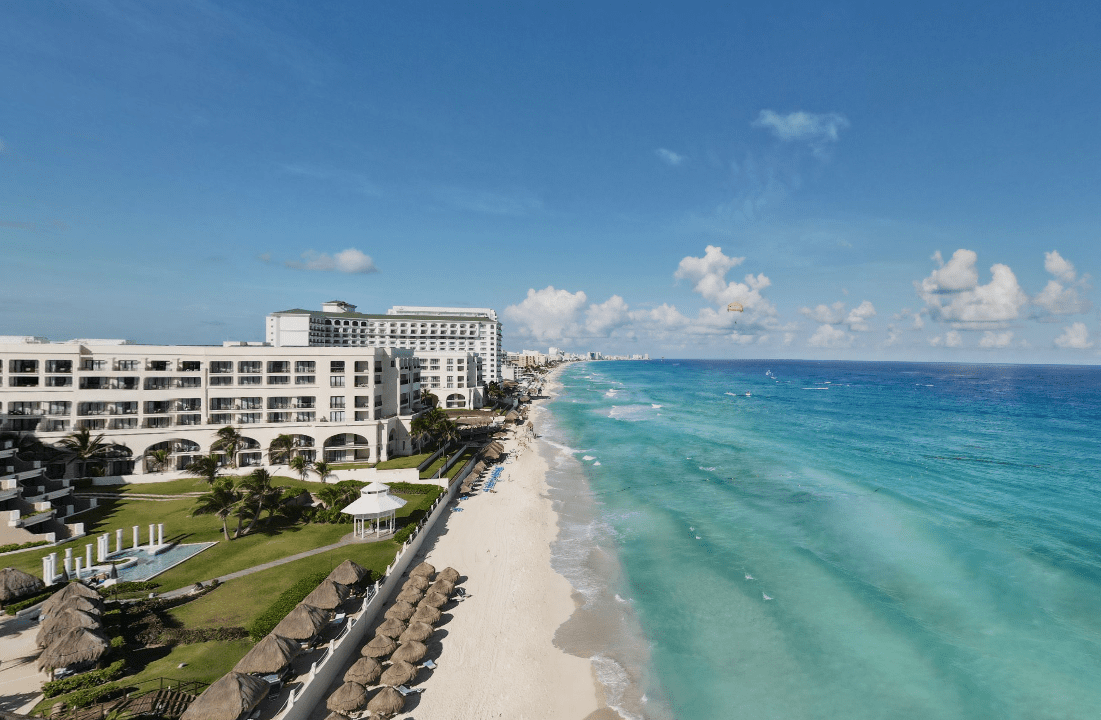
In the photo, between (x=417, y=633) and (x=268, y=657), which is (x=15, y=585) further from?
(x=417, y=633)

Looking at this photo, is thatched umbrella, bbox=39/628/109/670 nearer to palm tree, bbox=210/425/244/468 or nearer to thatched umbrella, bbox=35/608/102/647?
thatched umbrella, bbox=35/608/102/647

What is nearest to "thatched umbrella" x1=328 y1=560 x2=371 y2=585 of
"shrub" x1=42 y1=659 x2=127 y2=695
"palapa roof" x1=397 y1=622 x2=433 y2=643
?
"palapa roof" x1=397 y1=622 x2=433 y2=643

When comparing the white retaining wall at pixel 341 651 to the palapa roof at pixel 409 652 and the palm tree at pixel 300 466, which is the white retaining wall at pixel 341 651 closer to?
the palapa roof at pixel 409 652

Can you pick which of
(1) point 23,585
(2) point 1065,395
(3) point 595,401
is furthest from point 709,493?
(2) point 1065,395

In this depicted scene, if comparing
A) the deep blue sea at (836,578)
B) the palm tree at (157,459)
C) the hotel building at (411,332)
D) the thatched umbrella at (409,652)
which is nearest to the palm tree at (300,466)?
the palm tree at (157,459)

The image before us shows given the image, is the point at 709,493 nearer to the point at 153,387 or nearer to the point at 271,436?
the point at 271,436
